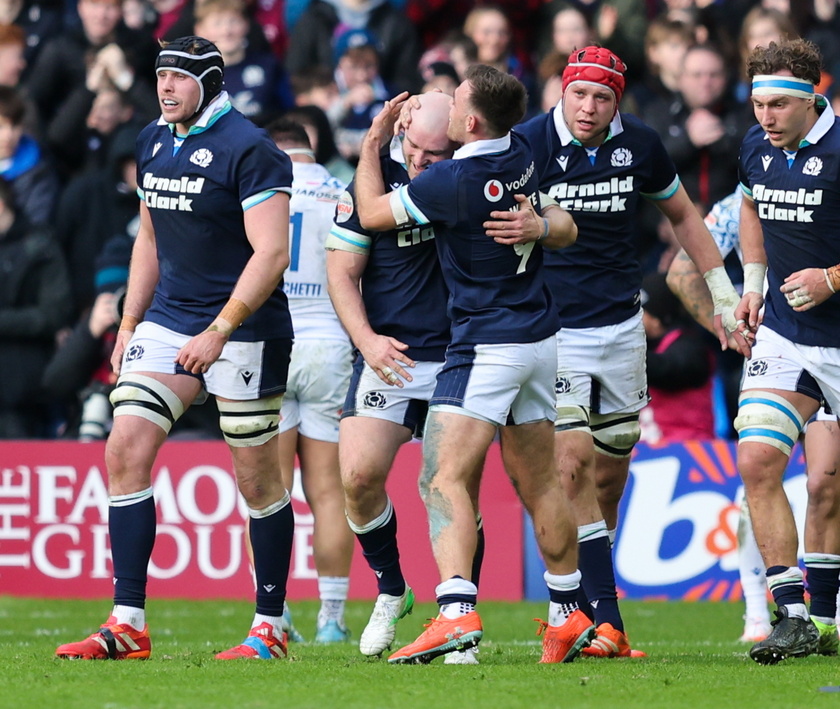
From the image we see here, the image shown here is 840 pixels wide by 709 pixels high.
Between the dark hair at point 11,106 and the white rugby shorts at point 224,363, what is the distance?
25.3 ft

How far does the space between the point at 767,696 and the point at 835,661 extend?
1.36 meters

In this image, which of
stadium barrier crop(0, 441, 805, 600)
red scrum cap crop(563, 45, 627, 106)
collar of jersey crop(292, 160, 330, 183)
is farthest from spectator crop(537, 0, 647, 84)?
red scrum cap crop(563, 45, 627, 106)

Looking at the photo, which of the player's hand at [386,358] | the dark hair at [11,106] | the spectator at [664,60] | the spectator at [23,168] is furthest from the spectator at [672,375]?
the dark hair at [11,106]

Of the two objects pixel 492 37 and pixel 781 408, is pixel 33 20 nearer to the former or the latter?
pixel 492 37

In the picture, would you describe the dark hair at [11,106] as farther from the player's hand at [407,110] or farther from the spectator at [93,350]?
the player's hand at [407,110]

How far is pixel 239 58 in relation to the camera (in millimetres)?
14828

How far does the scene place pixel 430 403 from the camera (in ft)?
22.7

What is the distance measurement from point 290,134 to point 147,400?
2.99 meters

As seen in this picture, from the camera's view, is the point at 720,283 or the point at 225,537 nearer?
the point at 720,283

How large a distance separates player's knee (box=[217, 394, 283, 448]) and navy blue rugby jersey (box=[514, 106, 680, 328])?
159 centimetres

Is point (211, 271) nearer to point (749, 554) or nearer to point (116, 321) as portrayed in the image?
point (749, 554)

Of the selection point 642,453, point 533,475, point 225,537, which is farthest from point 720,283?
point 225,537

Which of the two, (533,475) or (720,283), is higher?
(720,283)

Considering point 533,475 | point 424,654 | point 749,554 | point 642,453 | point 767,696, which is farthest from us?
point 642,453
